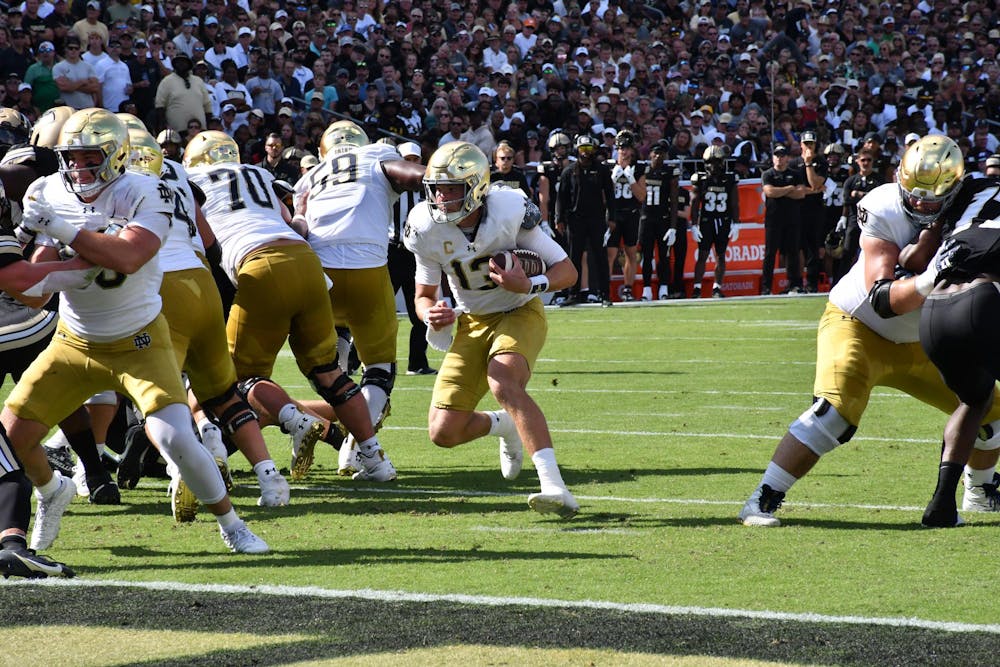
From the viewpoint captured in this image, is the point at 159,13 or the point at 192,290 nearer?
the point at 192,290

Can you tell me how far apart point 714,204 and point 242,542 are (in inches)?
531

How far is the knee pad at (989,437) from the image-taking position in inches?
229

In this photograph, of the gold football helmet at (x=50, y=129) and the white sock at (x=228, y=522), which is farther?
the gold football helmet at (x=50, y=129)

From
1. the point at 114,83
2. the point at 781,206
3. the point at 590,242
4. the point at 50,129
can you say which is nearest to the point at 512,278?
the point at 50,129

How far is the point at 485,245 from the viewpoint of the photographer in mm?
6316

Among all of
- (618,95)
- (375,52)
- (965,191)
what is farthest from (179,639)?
(618,95)

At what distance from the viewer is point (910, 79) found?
80.7ft

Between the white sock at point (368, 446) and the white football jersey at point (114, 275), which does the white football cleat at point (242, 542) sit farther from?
the white sock at point (368, 446)

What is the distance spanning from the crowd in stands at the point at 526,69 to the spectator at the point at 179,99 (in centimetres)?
2

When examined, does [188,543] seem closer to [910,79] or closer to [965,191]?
[965,191]

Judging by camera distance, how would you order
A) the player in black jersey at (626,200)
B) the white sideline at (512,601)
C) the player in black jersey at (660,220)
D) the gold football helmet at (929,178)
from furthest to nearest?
the player in black jersey at (660,220), the player in black jersey at (626,200), the gold football helmet at (929,178), the white sideline at (512,601)

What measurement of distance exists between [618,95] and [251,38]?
18.5ft

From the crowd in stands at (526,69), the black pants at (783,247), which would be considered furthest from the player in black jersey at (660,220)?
the crowd in stands at (526,69)

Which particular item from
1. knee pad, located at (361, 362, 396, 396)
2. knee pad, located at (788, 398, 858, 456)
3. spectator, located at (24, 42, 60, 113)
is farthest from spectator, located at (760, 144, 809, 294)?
knee pad, located at (788, 398, 858, 456)
